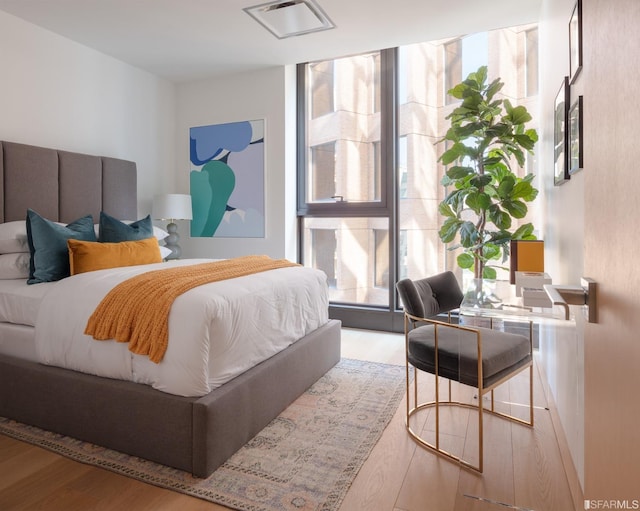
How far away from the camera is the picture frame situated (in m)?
1.75

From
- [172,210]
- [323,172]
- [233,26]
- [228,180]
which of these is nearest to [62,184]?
[172,210]

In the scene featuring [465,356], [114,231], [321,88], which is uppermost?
[321,88]

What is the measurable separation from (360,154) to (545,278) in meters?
2.61

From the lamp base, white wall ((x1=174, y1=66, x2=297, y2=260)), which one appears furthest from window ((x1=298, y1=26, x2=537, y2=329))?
the lamp base

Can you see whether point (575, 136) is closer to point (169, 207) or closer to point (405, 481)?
point (405, 481)

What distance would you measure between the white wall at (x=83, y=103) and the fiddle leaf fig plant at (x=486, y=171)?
3.12 meters

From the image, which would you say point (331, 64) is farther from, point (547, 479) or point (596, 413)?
point (596, 413)

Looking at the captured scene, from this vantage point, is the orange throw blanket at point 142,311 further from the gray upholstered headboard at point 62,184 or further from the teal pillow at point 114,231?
the gray upholstered headboard at point 62,184

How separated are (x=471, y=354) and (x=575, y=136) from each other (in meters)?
1.07

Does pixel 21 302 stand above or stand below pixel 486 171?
below

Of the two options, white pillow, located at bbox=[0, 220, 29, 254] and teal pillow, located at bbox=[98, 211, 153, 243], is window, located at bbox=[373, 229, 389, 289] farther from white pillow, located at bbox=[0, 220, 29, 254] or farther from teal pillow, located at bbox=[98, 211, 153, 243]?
white pillow, located at bbox=[0, 220, 29, 254]

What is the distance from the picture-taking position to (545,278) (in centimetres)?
208

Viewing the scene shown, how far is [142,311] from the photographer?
1875 mm

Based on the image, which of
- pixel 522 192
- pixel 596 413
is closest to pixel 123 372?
pixel 596 413
